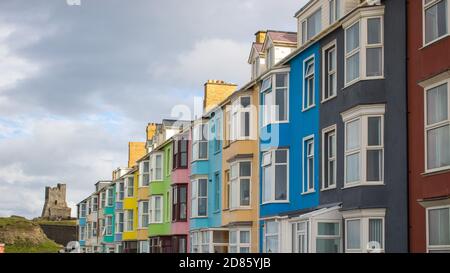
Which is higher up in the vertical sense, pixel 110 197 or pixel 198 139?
pixel 198 139

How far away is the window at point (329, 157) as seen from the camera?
57.2 feet

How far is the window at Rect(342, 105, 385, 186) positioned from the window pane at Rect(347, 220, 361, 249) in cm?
86

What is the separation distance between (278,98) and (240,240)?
561cm

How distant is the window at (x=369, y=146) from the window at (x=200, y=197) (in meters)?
15.4

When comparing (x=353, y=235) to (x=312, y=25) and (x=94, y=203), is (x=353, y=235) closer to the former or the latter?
(x=312, y=25)

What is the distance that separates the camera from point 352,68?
53.5ft

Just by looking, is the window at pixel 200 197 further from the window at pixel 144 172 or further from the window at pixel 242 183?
the window at pixel 144 172

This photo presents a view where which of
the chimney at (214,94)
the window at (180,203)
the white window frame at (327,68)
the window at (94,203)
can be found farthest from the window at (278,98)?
the window at (94,203)

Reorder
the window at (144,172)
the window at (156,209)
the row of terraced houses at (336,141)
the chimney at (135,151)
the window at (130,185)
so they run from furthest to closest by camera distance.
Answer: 1. the chimney at (135,151)
2. the window at (130,185)
3. the window at (144,172)
4. the window at (156,209)
5. the row of terraced houses at (336,141)

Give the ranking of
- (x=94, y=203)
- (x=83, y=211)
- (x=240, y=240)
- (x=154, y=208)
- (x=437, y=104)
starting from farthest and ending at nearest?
(x=83, y=211)
(x=94, y=203)
(x=154, y=208)
(x=240, y=240)
(x=437, y=104)

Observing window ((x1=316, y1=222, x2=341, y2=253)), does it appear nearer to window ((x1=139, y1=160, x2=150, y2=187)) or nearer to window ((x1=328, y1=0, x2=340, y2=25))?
window ((x1=328, y1=0, x2=340, y2=25))

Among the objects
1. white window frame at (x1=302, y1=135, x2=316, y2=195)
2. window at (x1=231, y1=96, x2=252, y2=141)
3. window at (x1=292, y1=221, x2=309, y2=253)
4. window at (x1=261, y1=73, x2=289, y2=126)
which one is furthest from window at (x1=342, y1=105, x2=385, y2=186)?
window at (x1=231, y1=96, x2=252, y2=141)

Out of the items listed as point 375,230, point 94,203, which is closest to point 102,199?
point 94,203
